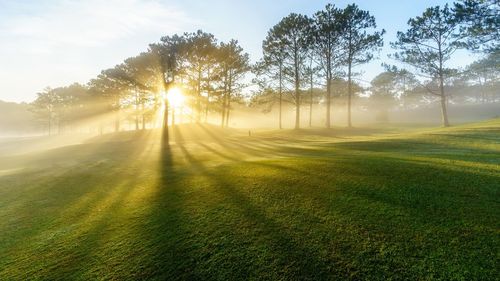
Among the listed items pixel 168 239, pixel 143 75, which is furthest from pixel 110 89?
pixel 168 239

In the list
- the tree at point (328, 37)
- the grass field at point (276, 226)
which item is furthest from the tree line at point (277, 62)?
the grass field at point (276, 226)

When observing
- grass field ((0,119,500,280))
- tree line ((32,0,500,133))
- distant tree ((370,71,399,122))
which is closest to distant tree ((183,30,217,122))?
tree line ((32,0,500,133))

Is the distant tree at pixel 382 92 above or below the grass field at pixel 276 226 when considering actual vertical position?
above

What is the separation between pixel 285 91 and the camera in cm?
4241

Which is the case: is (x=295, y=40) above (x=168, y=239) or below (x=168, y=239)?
above

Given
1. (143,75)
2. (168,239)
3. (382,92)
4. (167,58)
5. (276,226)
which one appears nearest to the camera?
(168,239)

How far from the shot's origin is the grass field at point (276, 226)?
4.36 meters

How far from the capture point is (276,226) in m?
5.74

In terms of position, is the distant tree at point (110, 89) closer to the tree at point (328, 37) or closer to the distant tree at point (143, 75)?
the distant tree at point (143, 75)

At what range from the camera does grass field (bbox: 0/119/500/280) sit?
4359 millimetres

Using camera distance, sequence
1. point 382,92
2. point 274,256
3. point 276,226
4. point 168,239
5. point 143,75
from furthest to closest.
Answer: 1. point 382,92
2. point 143,75
3. point 276,226
4. point 168,239
5. point 274,256

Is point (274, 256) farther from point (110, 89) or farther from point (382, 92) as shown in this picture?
point (382, 92)

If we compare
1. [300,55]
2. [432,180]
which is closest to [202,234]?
[432,180]

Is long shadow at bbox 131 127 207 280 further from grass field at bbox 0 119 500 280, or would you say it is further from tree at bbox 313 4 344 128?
tree at bbox 313 4 344 128
